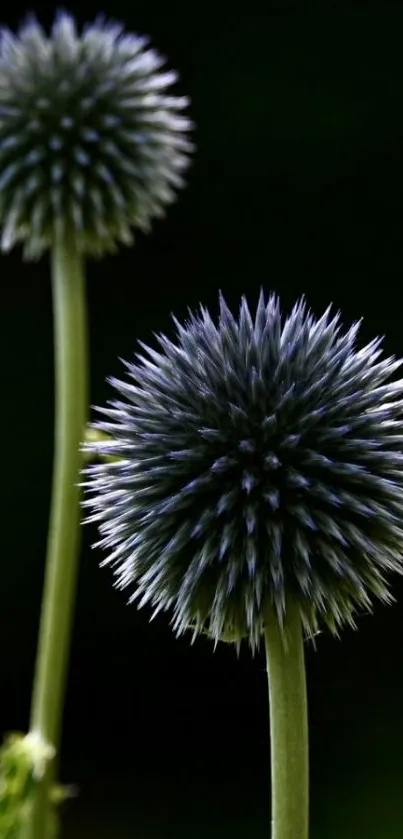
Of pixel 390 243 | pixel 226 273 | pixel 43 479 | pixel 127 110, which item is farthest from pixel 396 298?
pixel 127 110

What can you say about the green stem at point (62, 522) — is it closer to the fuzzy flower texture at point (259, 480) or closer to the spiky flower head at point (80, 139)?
the spiky flower head at point (80, 139)

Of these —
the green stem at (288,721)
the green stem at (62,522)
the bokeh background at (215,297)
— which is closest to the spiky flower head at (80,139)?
the green stem at (62,522)

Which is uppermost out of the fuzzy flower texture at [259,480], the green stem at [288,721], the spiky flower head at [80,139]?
the spiky flower head at [80,139]

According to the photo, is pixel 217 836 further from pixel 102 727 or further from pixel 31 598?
pixel 31 598

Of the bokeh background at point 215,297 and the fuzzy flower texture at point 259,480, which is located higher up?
the bokeh background at point 215,297

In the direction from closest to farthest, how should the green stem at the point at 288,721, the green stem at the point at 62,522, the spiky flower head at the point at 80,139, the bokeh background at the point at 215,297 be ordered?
the green stem at the point at 288,721, the green stem at the point at 62,522, the spiky flower head at the point at 80,139, the bokeh background at the point at 215,297

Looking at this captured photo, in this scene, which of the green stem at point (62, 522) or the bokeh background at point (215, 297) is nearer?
the green stem at point (62, 522)
